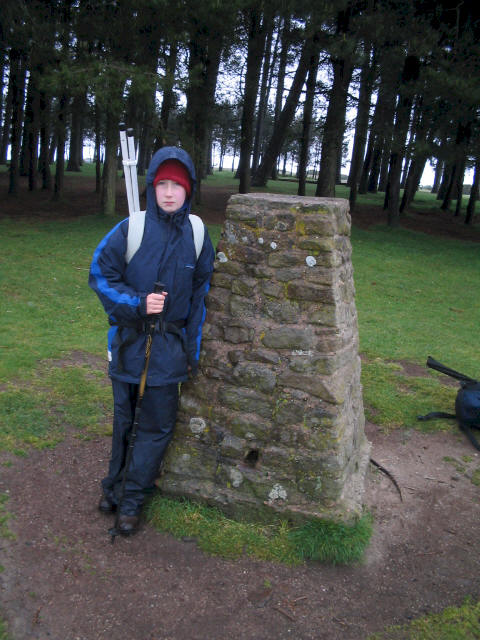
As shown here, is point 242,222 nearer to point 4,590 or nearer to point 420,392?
point 4,590

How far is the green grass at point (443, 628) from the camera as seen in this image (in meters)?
3.42

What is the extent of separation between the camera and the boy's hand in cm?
364

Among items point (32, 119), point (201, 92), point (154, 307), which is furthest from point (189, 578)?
point (32, 119)

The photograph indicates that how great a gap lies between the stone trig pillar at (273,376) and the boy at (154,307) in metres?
0.22

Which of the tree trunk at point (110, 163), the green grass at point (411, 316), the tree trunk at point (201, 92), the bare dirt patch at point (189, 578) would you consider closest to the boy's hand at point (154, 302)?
the bare dirt patch at point (189, 578)

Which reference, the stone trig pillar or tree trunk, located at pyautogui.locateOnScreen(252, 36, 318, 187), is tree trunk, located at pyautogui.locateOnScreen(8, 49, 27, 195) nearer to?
tree trunk, located at pyautogui.locateOnScreen(252, 36, 318, 187)

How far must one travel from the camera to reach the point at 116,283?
3.75 m

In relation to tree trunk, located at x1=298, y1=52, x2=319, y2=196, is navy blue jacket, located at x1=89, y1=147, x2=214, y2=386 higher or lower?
lower

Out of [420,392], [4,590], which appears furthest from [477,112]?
[4,590]

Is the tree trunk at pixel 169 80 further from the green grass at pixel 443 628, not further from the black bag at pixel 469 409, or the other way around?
the green grass at pixel 443 628

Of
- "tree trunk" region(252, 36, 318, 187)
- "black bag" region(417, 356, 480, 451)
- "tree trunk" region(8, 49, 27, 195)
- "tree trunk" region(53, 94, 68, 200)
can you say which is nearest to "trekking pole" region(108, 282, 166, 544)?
"black bag" region(417, 356, 480, 451)

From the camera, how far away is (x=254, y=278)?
4133 millimetres

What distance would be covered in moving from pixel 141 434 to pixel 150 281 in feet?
3.58

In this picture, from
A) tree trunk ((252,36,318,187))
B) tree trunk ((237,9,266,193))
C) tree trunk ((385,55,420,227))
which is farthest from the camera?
tree trunk ((252,36,318,187))
